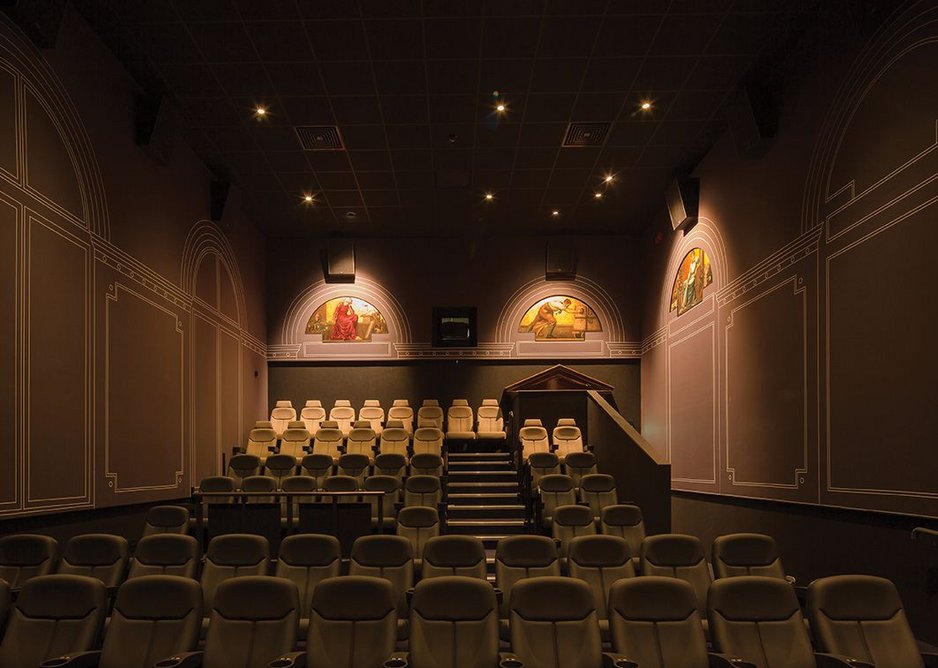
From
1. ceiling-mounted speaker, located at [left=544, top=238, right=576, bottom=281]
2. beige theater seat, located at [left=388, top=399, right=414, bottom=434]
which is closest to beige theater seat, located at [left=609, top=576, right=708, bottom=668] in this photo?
beige theater seat, located at [left=388, top=399, right=414, bottom=434]

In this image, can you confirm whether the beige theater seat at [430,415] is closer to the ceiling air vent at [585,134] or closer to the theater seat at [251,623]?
the ceiling air vent at [585,134]

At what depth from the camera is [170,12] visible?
6523mm

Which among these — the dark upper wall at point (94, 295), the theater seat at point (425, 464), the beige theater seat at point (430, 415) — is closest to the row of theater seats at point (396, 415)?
the beige theater seat at point (430, 415)

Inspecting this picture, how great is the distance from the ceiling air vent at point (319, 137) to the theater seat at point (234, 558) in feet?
17.6

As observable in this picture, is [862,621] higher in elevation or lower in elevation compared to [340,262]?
lower

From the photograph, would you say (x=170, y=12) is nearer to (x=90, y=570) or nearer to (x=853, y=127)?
(x=90, y=570)

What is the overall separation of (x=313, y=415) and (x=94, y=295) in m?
6.34

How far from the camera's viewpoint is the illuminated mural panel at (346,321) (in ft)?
43.9

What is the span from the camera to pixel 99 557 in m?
5.06

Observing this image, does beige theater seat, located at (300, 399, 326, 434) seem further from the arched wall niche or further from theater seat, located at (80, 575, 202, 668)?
theater seat, located at (80, 575, 202, 668)

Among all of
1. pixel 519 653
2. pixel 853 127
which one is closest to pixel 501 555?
pixel 519 653

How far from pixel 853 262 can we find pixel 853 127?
3.52ft

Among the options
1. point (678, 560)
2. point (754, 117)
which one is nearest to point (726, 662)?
point (678, 560)

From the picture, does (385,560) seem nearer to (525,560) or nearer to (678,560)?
(525,560)
